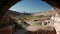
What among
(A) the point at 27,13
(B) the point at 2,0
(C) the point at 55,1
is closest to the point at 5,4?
(B) the point at 2,0

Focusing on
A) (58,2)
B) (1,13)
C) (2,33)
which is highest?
(58,2)

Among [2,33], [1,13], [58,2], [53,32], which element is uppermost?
[58,2]

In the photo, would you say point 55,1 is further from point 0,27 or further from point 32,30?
point 32,30

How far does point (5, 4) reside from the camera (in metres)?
5.16

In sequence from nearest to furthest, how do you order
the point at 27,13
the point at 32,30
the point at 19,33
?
the point at 19,33 → the point at 32,30 → the point at 27,13

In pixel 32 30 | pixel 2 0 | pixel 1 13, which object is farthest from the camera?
pixel 32 30

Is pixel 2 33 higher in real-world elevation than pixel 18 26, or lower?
higher

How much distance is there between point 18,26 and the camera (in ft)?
45.9

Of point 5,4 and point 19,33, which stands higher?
point 5,4

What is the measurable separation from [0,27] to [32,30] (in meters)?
5.29

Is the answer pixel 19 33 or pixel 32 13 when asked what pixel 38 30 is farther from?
pixel 32 13

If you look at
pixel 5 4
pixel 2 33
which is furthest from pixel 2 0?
pixel 2 33

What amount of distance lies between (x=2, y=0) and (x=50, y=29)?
8.03m

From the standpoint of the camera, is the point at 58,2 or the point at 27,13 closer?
the point at 58,2
